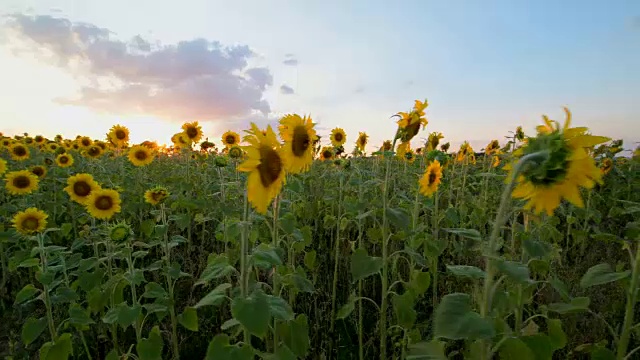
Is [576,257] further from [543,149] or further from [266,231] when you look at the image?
[543,149]

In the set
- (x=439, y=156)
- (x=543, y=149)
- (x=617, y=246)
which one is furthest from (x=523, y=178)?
(x=617, y=246)

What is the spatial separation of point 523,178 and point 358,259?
3.35ft

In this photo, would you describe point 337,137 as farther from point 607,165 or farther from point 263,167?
point 263,167

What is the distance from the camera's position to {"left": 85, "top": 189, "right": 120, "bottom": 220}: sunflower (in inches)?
129

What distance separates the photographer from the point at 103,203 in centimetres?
329

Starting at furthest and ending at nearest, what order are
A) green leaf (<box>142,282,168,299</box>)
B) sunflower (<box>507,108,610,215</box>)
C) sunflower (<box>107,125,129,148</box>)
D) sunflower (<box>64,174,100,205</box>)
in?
sunflower (<box>107,125,129,148</box>)
sunflower (<box>64,174,100,205</box>)
green leaf (<box>142,282,168,299</box>)
sunflower (<box>507,108,610,215</box>)

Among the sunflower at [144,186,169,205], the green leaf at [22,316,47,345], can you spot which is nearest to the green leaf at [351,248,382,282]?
the sunflower at [144,186,169,205]

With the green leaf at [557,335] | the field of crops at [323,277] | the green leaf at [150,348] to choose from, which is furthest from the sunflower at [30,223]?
the green leaf at [557,335]

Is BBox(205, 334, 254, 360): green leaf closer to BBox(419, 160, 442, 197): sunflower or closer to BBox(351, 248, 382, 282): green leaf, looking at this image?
BBox(351, 248, 382, 282): green leaf

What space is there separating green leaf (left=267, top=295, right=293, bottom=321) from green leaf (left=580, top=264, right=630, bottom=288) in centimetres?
124

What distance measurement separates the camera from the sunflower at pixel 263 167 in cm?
190

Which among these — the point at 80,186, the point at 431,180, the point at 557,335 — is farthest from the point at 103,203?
the point at 557,335

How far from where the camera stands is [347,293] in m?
3.56

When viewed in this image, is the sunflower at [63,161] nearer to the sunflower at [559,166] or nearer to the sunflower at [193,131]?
the sunflower at [193,131]
